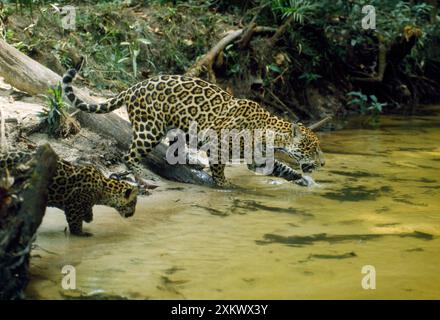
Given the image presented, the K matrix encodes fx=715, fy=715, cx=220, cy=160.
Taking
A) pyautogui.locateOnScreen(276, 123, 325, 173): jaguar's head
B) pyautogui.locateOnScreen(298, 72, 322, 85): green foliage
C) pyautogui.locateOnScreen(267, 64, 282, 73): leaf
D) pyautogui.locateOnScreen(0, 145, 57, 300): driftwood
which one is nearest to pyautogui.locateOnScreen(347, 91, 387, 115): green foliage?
pyautogui.locateOnScreen(298, 72, 322, 85): green foliage

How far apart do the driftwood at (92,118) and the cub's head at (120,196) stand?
2.14 meters

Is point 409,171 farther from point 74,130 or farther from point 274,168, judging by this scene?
point 74,130

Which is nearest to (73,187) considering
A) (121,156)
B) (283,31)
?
(121,156)

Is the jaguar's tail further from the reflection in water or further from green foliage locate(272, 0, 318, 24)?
green foliage locate(272, 0, 318, 24)

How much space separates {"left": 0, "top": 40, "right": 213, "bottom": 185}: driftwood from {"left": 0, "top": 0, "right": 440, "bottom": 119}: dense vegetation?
1.28 metres

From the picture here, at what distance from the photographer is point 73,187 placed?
646cm

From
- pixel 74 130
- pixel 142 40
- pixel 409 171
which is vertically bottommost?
pixel 409 171

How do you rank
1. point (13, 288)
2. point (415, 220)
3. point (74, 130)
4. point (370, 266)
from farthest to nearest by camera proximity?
point (74, 130) < point (415, 220) < point (370, 266) < point (13, 288)

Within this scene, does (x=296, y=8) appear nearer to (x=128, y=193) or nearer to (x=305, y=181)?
(x=305, y=181)

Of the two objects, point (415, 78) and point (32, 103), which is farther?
point (415, 78)

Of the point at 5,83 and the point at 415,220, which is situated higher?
the point at 5,83

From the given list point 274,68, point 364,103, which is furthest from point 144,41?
point 364,103

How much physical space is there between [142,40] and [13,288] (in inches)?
317

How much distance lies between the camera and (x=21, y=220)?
4.93 metres
